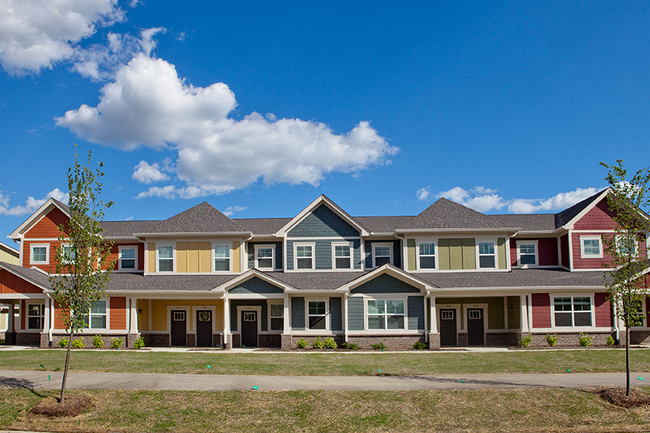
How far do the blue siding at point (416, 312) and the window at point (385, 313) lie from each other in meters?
0.39

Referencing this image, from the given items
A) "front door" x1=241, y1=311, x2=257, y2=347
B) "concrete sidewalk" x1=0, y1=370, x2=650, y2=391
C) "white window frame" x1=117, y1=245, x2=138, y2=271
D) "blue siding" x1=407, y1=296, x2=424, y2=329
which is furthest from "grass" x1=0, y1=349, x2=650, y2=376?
"white window frame" x1=117, y1=245, x2=138, y2=271

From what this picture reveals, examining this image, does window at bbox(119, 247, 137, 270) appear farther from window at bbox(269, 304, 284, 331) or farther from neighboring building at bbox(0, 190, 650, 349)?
window at bbox(269, 304, 284, 331)

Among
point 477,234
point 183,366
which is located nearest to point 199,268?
point 183,366

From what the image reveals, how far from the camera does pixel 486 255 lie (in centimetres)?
2867

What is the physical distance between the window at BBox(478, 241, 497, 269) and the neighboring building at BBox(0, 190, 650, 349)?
0.24 feet

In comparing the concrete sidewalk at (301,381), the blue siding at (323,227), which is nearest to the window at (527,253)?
the blue siding at (323,227)

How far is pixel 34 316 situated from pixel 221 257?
10.5m

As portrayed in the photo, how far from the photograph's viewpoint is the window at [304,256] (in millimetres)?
29047

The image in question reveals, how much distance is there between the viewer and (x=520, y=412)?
531 inches

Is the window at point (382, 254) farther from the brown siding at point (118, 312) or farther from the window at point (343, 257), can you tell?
the brown siding at point (118, 312)

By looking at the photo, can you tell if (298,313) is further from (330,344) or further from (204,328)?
(204,328)

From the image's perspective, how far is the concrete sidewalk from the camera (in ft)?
50.9

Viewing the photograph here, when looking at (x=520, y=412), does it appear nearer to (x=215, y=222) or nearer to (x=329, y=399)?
(x=329, y=399)

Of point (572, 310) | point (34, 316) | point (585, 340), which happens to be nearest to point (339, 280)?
point (572, 310)
